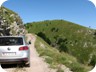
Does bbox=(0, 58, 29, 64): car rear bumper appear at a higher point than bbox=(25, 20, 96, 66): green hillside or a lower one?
higher

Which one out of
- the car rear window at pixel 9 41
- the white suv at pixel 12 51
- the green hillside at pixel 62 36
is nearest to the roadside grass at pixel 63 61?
the green hillside at pixel 62 36

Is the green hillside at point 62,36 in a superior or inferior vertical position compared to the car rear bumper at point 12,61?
inferior

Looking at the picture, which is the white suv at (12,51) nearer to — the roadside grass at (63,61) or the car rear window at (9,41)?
the car rear window at (9,41)

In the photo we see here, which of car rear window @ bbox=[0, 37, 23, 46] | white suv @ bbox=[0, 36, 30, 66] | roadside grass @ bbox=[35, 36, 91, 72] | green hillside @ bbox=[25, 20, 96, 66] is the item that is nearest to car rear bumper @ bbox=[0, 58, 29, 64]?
white suv @ bbox=[0, 36, 30, 66]

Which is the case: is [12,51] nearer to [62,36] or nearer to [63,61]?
[63,61]

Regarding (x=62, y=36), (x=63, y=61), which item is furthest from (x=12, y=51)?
(x=62, y=36)

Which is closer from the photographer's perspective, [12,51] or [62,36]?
[12,51]

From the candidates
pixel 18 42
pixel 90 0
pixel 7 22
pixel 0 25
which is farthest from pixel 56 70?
pixel 7 22

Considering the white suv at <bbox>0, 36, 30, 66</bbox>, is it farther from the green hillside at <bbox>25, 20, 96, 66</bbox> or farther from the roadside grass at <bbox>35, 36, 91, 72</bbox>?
the roadside grass at <bbox>35, 36, 91, 72</bbox>

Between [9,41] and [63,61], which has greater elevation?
[9,41]

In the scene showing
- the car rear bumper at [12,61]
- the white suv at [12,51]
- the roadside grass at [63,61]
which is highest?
the white suv at [12,51]

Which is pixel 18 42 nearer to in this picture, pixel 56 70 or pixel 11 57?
pixel 11 57

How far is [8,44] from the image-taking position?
47.0 feet

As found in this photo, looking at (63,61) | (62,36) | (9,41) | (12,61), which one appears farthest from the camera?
(62,36)
